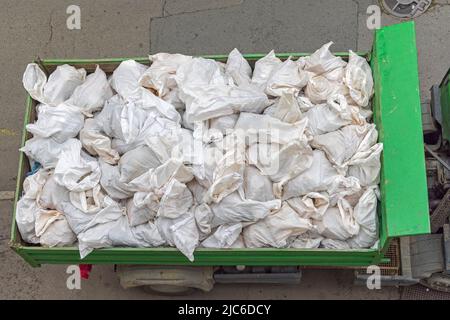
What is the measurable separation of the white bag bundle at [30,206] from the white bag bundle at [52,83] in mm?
659

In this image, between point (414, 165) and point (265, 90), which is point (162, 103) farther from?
Answer: point (414, 165)

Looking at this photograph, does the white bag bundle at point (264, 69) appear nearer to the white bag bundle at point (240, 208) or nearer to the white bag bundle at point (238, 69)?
the white bag bundle at point (238, 69)

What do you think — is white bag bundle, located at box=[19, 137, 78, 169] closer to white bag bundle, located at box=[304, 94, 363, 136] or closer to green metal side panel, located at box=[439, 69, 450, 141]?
white bag bundle, located at box=[304, 94, 363, 136]

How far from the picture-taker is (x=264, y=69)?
16.1 ft

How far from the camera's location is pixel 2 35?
6.93m

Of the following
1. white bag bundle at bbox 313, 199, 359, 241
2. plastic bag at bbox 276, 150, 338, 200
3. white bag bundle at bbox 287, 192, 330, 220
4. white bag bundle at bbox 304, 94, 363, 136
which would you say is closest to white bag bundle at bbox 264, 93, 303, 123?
white bag bundle at bbox 304, 94, 363, 136

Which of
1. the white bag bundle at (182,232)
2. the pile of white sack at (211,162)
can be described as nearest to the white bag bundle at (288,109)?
the pile of white sack at (211,162)

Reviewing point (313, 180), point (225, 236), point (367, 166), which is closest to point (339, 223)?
point (313, 180)

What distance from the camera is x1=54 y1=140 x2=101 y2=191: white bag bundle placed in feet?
14.8

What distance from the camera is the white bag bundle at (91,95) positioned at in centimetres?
487

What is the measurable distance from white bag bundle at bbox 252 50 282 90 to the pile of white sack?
1cm

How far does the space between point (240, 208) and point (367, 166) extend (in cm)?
102

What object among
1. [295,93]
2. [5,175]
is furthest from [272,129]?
[5,175]

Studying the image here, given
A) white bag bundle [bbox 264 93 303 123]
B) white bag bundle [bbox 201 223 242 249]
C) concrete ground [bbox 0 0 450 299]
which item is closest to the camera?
white bag bundle [bbox 201 223 242 249]
